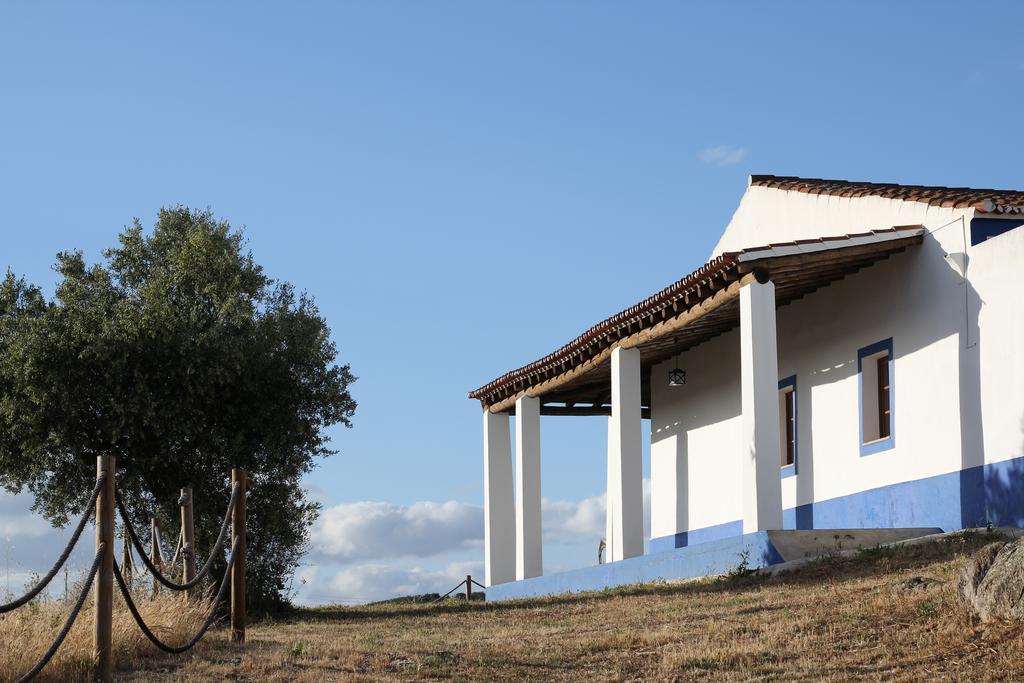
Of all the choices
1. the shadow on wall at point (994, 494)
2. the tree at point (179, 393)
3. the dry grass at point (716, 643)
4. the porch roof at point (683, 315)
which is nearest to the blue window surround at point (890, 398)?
the porch roof at point (683, 315)

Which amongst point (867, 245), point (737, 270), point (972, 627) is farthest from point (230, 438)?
point (972, 627)

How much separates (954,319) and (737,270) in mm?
2993

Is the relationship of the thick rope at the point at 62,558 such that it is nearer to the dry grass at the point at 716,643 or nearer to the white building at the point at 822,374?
the dry grass at the point at 716,643

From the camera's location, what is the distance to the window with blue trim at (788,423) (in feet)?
67.0

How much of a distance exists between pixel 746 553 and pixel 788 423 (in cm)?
533

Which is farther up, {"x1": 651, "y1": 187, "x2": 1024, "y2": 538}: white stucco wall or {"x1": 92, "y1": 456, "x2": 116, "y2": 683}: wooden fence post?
{"x1": 651, "y1": 187, "x2": 1024, "y2": 538}: white stucco wall

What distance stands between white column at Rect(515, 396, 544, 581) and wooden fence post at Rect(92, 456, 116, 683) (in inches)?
552

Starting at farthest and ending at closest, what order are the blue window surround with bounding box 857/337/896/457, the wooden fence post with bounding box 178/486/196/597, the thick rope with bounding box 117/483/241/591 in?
the blue window surround with bounding box 857/337/896/457 → the wooden fence post with bounding box 178/486/196/597 → the thick rope with bounding box 117/483/241/591

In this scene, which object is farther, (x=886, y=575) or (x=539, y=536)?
(x=539, y=536)

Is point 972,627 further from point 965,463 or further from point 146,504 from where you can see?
point 146,504

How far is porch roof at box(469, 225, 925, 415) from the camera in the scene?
54.2ft

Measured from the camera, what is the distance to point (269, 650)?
11297 millimetres

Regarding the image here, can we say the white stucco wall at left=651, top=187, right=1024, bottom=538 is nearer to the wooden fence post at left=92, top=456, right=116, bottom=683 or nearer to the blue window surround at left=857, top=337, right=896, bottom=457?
the blue window surround at left=857, top=337, right=896, bottom=457

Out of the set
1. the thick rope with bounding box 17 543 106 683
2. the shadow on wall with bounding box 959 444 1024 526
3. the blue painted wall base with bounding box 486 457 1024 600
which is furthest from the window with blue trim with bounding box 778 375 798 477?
the thick rope with bounding box 17 543 106 683
